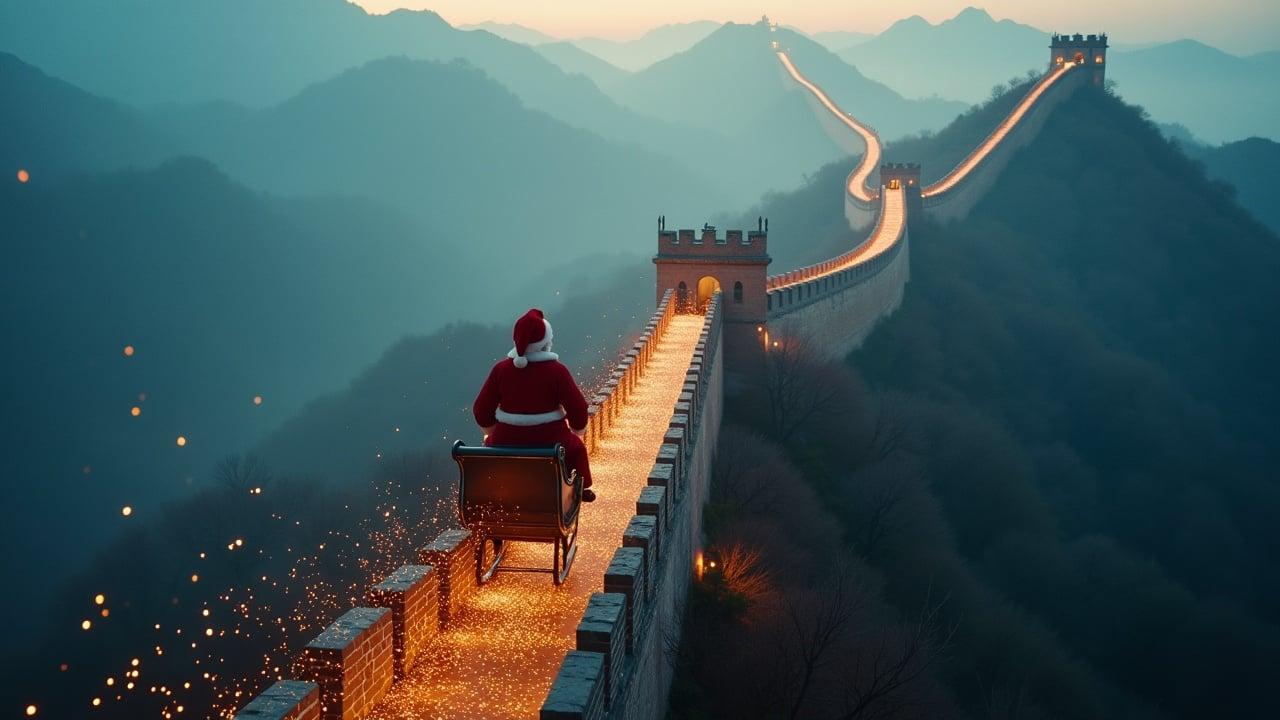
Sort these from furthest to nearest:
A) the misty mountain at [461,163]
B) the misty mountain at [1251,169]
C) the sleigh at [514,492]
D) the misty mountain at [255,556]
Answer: the misty mountain at [461,163] < the misty mountain at [1251,169] < the misty mountain at [255,556] < the sleigh at [514,492]

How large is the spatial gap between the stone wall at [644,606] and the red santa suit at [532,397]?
91cm

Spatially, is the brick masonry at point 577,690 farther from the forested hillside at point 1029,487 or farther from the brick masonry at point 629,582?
the forested hillside at point 1029,487

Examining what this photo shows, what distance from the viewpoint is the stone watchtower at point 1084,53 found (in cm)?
6362

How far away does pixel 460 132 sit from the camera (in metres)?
123

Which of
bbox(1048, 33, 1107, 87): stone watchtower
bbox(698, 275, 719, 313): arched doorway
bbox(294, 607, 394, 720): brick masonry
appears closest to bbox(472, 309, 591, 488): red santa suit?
bbox(294, 607, 394, 720): brick masonry

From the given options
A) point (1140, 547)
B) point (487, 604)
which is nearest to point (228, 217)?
Result: point (1140, 547)

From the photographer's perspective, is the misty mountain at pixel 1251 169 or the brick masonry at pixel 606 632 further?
the misty mountain at pixel 1251 169

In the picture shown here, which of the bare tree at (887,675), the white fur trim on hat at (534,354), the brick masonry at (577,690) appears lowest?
the bare tree at (887,675)

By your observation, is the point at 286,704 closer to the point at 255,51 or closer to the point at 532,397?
the point at 532,397

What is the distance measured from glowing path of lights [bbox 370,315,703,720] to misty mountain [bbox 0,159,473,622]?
4217 cm

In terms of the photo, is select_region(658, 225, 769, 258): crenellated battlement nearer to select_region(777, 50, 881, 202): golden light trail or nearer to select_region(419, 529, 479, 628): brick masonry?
select_region(419, 529, 479, 628): brick masonry

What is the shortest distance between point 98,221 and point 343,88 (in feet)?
182

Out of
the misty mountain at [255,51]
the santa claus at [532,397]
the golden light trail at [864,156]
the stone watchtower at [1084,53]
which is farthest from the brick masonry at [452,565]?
the misty mountain at [255,51]

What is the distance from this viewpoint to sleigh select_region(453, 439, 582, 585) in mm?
6465
